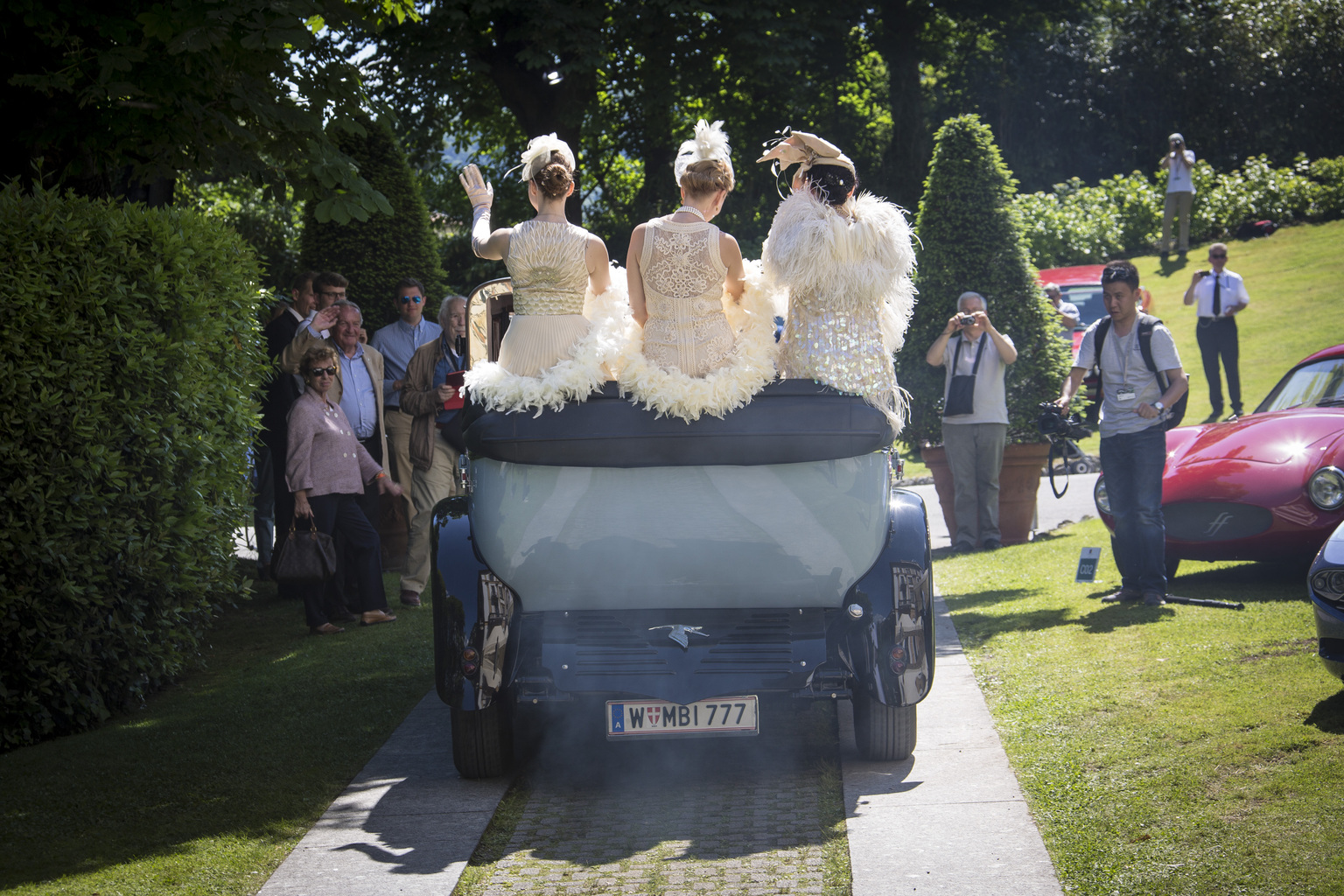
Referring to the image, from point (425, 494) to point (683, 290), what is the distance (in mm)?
4750

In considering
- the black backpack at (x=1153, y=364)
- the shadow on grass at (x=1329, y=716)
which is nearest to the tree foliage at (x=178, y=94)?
the black backpack at (x=1153, y=364)

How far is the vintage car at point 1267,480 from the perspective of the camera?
7543 millimetres

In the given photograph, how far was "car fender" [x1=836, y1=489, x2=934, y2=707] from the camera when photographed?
4.98 m

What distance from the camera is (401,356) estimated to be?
10.3 m

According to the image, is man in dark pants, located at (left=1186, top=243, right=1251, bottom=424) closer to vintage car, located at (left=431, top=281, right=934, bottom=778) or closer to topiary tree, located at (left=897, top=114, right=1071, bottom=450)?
topiary tree, located at (left=897, top=114, right=1071, bottom=450)

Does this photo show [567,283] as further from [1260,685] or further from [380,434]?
[380,434]

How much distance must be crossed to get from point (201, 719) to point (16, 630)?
1.04 metres

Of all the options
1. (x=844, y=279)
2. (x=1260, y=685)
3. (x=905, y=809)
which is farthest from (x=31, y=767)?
(x=1260, y=685)

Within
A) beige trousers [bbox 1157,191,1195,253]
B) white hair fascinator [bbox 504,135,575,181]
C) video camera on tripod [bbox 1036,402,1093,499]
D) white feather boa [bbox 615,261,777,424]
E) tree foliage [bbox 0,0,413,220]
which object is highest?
beige trousers [bbox 1157,191,1195,253]

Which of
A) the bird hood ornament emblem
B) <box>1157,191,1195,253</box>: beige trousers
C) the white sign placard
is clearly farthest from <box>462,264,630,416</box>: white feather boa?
<box>1157,191,1195,253</box>: beige trousers

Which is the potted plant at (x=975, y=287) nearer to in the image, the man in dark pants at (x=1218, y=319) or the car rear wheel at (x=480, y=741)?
the man in dark pants at (x=1218, y=319)

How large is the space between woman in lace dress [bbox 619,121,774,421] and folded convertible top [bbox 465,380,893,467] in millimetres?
80

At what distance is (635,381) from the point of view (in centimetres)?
482

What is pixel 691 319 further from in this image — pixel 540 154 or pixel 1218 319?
pixel 1218 319
